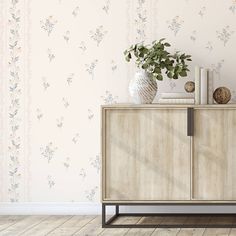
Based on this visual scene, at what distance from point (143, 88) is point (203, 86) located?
1.26 ft

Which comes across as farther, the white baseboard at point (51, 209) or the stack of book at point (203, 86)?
the white baseboard at point (51, 209)

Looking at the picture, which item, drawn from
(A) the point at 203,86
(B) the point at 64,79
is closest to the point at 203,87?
(A) the point at 203,86

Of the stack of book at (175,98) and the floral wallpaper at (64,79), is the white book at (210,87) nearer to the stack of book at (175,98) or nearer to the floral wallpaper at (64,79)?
the stack of book at (175,98)

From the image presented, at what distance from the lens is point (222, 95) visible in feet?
15.3

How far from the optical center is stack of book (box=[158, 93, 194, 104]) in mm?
4652

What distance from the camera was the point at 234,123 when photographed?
4.51 metres

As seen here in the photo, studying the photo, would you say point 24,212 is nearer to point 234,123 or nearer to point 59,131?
point 59,131

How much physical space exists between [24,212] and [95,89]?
1.00 meters

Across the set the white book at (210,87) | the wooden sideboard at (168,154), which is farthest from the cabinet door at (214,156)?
the white book at (210,87)

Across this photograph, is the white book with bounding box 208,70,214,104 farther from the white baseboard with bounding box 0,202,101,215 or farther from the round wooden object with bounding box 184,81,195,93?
the white baseboard with bounding box 0,202,101,215

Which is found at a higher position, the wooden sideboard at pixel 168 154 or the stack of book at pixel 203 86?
the stack of book at pixel 203 86

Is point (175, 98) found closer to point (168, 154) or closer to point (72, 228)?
point (168, 154)

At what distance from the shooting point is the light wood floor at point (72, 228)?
4.44 metres

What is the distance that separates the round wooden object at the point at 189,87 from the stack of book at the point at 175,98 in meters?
0.08
